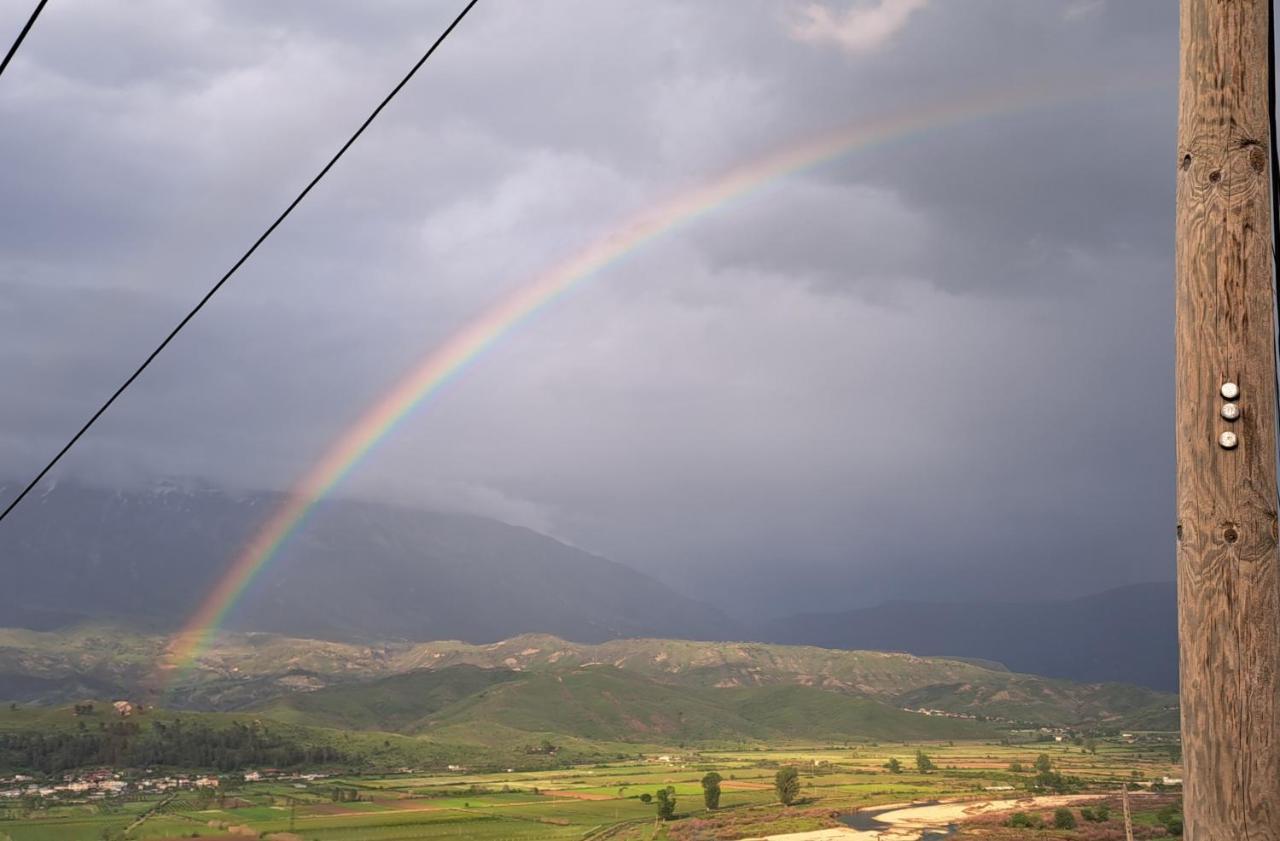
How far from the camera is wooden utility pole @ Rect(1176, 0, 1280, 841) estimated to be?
6.15 meters

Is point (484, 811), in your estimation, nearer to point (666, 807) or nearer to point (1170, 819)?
point (666, 807)

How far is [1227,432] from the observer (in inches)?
251

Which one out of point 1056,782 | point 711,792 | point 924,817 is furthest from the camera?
point 1056,782

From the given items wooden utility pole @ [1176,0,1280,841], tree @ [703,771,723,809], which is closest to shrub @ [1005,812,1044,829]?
tree @ [703,771,723,809]

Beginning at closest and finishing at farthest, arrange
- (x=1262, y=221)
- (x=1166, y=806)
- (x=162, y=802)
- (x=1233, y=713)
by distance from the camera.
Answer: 1. (x=1233, y=713)
2. (x=1262, y=221)
3. (x=1166, y=806)
4. (x=162, y=802)

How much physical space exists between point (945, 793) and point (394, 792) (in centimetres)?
9946

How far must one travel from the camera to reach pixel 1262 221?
6.58 m

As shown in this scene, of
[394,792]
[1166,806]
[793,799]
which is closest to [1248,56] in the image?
[1166,806]

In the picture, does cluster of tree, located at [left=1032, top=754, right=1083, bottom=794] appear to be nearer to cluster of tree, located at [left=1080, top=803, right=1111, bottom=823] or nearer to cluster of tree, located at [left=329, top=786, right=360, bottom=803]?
cluster of tree, located at [left=1080, top=803, right=1111, bottom=823]

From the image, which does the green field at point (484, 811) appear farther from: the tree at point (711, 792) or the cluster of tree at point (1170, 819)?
the cluster of tree at point (1170, 819)

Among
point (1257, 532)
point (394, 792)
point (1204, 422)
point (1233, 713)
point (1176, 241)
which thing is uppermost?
point (1176, 241)

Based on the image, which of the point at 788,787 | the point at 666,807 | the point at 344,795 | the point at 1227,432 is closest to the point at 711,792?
the point at 788,787

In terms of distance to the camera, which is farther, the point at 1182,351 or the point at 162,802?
the point at 162,802

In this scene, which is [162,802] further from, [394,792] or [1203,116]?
[1203,116]
